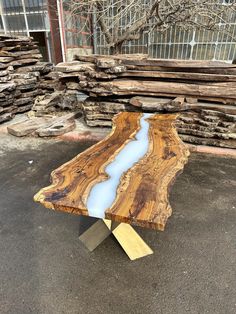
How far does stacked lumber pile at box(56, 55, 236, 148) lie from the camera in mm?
3914

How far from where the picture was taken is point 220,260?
2.13 metres

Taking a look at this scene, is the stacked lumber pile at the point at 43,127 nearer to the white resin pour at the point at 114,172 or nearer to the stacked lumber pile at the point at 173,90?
the stacked lumber pile at the point at 173,90

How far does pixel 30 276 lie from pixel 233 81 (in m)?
3.75

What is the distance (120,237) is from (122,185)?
63cm

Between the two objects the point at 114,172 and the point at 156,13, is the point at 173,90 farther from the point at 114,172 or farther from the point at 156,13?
the point at 156,13

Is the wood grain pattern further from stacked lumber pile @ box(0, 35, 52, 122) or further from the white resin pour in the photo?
stacked lumber pile @ box(0, 35, 52, 122)

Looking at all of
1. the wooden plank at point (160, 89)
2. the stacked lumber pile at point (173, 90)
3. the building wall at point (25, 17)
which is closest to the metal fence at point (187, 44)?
the building wall at point (25, 17)

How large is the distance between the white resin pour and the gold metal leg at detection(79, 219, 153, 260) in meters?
0.53

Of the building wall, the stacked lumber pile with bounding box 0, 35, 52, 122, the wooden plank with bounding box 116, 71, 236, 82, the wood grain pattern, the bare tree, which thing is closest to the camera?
the wood grain pattern

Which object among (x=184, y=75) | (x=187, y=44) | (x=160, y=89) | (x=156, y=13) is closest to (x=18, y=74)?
(x=160, y=89)

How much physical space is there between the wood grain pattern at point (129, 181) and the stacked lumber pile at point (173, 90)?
1.36 m

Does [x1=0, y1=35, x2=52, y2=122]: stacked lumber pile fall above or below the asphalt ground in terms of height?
above

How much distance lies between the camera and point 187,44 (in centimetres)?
859

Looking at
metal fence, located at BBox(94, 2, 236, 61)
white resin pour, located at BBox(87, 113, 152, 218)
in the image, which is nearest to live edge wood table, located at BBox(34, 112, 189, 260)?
white resin pour, located at BBox(87, 113, 152, 218)
